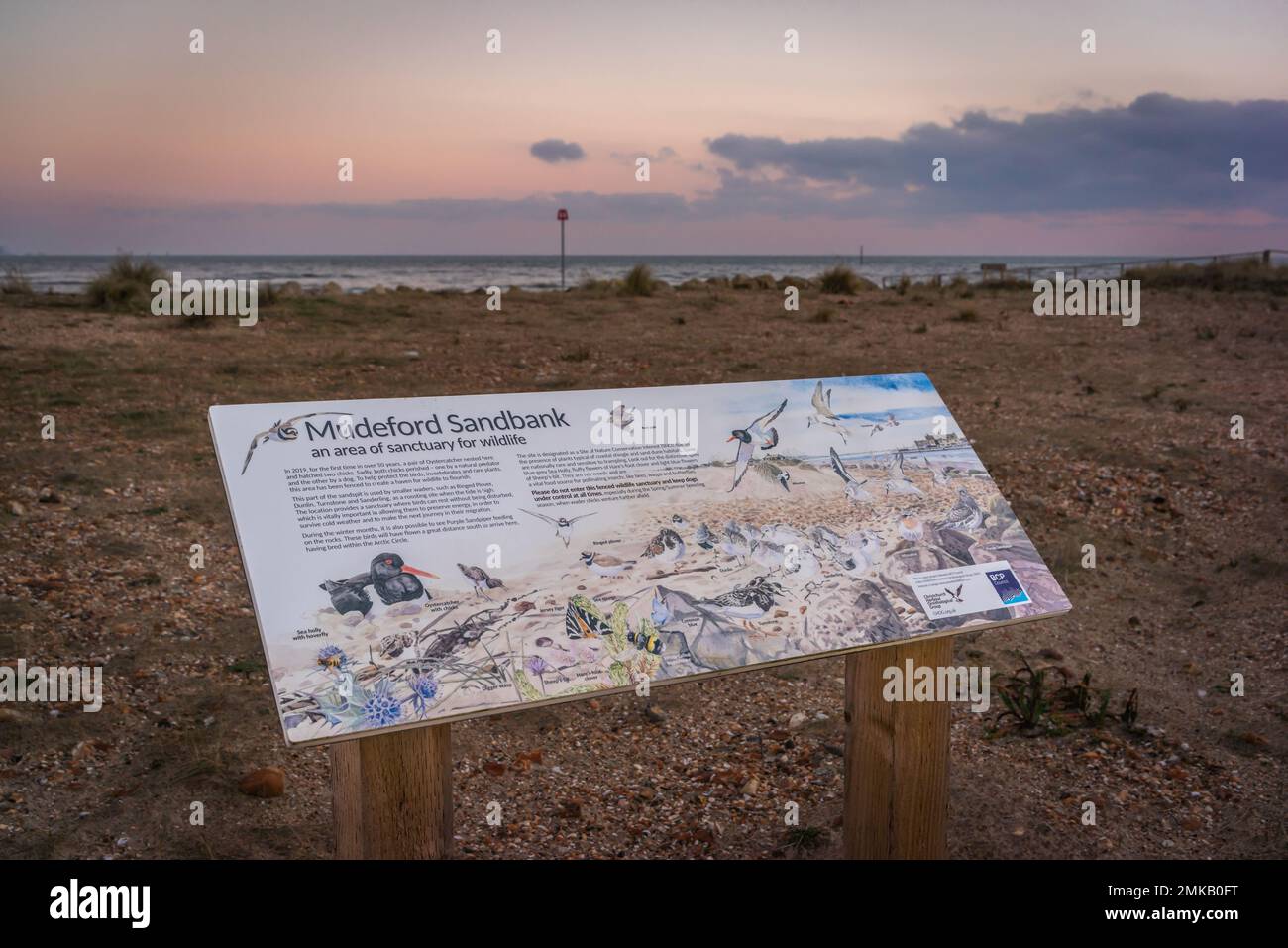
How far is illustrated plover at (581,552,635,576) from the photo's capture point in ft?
7.93

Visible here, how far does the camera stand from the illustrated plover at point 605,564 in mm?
2416

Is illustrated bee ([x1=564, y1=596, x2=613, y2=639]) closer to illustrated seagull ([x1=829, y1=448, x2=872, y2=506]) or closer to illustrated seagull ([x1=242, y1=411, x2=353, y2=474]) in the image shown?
illustrated seagull ([x1=242, y1=411, x2=353, y2=474])

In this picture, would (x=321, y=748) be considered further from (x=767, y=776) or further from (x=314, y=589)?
(x=314, y=589)

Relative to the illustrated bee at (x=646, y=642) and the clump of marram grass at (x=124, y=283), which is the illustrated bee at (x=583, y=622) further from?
the clump of marram grass at (x=124, y=283)

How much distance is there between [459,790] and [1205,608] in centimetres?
375

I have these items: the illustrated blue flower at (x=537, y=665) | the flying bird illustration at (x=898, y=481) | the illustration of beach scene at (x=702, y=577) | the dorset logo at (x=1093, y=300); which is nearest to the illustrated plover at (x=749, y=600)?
the illustration of beach scene at (x=702, y=577)

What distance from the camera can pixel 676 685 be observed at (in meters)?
3.93

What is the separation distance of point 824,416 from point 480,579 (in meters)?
1.33

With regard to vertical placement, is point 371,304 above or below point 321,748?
above

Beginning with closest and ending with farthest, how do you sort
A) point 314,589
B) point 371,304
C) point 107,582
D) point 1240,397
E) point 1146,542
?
point 314,589, point 107,582, point 1146,542, point 1240,397, point 371,304

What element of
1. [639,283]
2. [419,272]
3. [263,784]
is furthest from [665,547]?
[419,272]

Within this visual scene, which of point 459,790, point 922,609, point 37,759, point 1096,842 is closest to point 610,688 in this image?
point 922,609

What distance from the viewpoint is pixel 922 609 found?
2639 millimetres

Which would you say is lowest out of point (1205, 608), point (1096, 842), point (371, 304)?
point (1096, 842)
